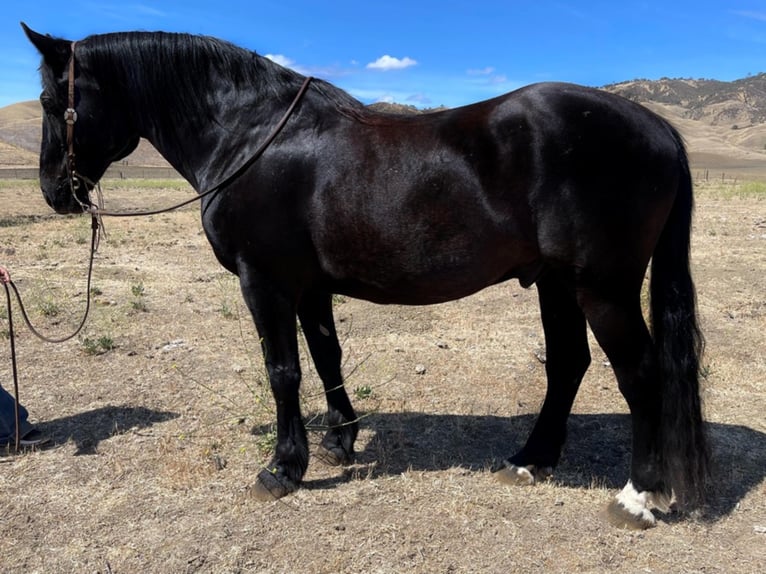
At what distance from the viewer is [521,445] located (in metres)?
4.13

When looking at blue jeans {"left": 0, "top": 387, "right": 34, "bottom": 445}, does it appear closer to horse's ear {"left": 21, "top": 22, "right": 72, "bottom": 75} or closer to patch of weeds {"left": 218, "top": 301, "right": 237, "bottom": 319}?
horse's ear {"left": 21, "top": 22, "right": 72, "bottom": 75}

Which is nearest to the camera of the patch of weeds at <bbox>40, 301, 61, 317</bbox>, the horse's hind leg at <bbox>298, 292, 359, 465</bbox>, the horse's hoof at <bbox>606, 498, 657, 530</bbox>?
the horse's hoof at <bbox>606, 498, 657, 530</bbox>

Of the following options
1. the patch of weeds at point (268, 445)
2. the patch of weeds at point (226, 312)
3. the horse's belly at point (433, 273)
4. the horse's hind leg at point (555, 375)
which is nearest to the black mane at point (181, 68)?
the horse's belly at point (433, 273)

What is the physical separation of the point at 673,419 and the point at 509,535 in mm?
1086

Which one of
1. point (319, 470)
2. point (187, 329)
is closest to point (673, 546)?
point (319, 470)

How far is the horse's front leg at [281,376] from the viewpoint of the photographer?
323 cm

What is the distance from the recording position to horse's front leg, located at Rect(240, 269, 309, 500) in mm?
3229

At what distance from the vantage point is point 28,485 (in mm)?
3539

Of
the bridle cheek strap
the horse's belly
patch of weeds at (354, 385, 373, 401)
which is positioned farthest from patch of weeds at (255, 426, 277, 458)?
the bridle cheek strap

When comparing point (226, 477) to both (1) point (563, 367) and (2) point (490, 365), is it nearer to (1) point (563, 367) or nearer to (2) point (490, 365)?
(1) point (563, 367)

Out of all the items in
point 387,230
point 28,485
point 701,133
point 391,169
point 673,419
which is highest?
point 701,133

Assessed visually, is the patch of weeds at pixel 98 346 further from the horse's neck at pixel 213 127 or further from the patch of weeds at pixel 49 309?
the horse's neck at pixel 213 127

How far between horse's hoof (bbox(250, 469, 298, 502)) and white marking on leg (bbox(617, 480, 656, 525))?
1913mm

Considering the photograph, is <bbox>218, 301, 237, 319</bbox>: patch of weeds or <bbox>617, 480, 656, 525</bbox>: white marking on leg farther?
<bbox>218, 301, 237, 319</bbox>: patch of weeds
